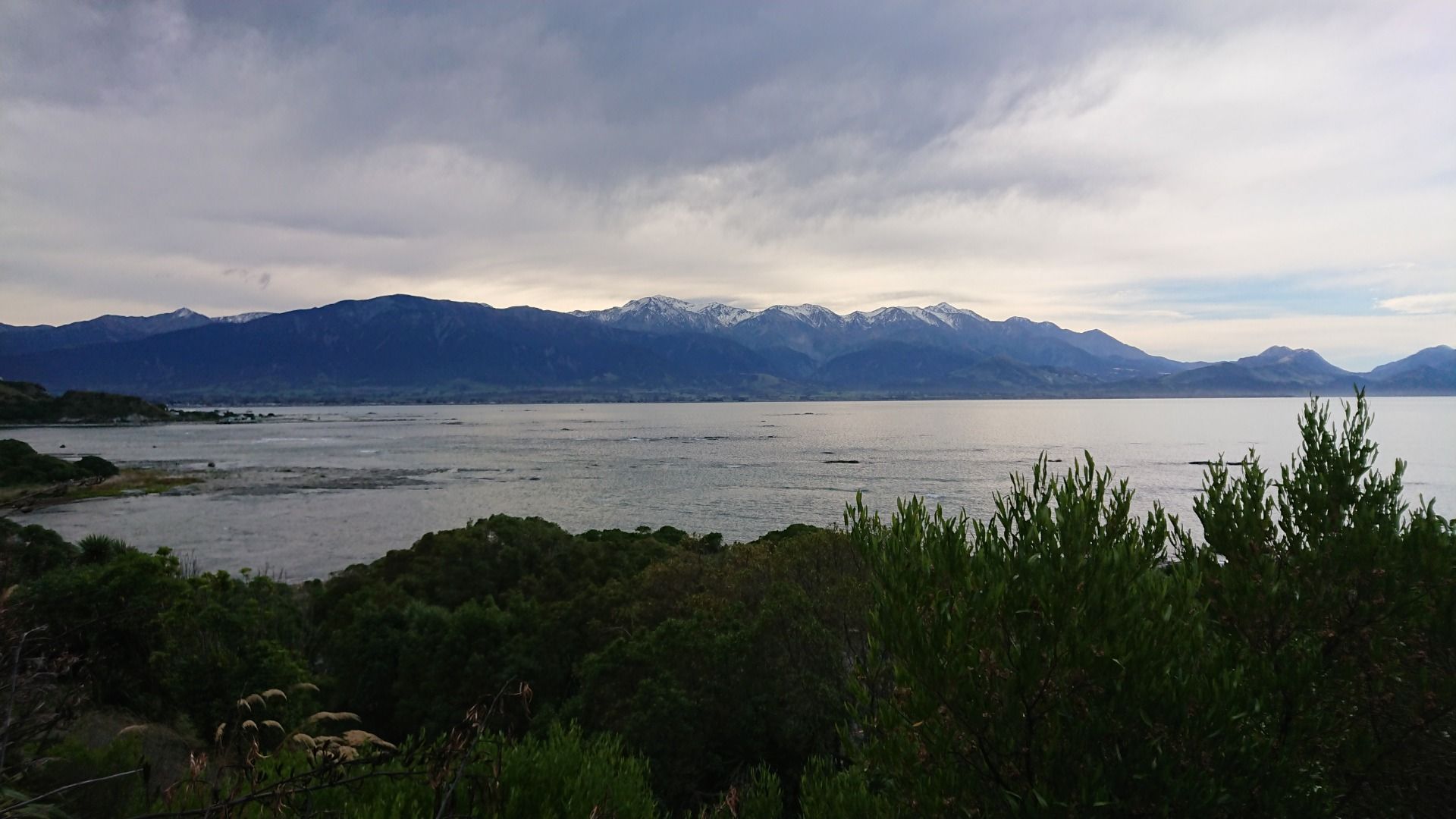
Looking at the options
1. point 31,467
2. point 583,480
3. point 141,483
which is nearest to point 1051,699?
point 583,480

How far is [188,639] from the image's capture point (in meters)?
22.6

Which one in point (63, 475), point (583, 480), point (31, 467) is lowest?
point (583, 480)

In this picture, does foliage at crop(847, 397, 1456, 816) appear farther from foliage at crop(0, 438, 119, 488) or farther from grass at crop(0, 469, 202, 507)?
grass at crop(0, 469, 202, 507)

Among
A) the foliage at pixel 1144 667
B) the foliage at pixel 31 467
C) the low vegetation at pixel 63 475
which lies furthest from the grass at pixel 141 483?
the foliage at pixel 1144 667

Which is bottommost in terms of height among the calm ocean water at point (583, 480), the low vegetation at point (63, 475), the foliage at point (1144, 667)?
the calm ocean water at point (583, 480)

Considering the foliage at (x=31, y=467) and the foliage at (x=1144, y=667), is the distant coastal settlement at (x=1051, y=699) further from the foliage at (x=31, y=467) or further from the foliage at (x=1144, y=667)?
the foliage at (x=31, y=467)

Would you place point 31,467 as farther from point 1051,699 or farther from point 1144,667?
point 1144,667

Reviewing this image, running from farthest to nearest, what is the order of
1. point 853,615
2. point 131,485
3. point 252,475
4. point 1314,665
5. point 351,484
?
point 252,475
point 351,484
point 131,485
point 853,615
point 1314,665

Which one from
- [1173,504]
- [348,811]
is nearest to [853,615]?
[348,811]

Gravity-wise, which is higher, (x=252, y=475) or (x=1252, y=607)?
(x=1252, y=607)

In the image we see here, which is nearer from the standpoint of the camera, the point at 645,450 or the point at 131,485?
the point at 131,485

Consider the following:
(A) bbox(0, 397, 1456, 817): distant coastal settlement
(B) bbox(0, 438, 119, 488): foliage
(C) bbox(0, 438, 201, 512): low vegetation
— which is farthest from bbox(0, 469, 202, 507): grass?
(A) bbox(0, 397, 1456, 817): distant coastal settlement

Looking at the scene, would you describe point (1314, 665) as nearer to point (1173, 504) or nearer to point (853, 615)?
point (853, 615)

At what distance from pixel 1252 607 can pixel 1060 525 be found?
4.15 m
